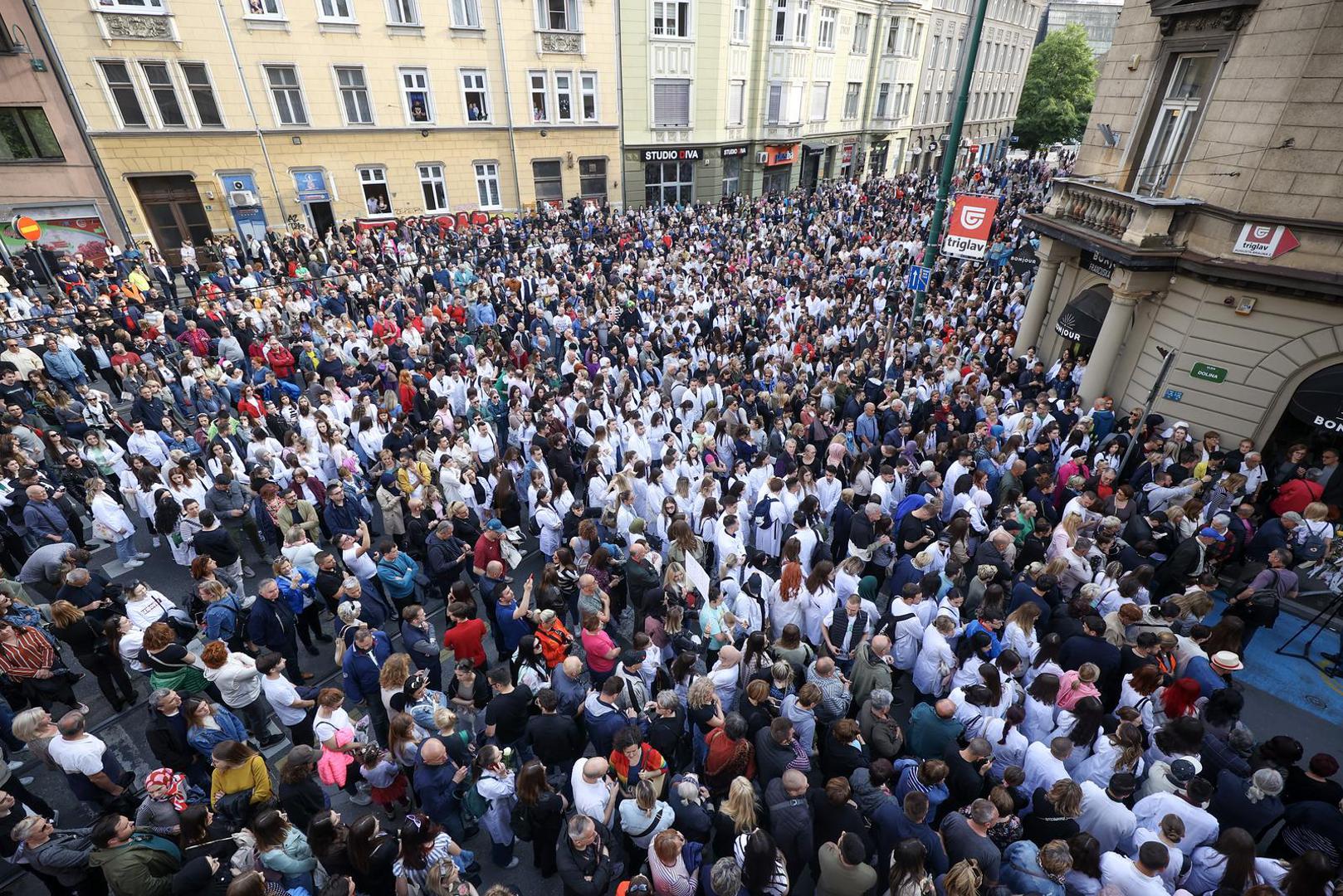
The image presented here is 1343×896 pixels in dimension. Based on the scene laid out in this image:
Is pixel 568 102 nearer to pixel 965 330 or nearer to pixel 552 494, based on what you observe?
pixel 965 330

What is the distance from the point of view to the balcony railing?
10688 millimetres

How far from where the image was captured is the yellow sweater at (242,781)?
4770mm

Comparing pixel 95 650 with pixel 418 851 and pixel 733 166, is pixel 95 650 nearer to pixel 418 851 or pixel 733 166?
pixel 418 851

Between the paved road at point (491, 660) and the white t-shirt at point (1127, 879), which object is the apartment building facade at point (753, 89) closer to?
the paved road at point (491, 660)

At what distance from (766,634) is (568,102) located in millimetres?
29271

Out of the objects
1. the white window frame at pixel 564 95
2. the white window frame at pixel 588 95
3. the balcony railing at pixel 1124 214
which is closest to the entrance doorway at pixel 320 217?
the white window frame at pixel 564 95

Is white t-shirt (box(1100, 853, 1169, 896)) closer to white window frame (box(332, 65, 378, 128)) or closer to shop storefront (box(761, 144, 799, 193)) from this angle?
white window frame (box(332, 65, 378, 128))

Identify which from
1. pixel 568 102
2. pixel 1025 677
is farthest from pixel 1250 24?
pixel 568 102

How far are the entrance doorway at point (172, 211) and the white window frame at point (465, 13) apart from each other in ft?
38.8

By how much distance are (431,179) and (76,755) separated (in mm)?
27219

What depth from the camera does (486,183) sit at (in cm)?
2867

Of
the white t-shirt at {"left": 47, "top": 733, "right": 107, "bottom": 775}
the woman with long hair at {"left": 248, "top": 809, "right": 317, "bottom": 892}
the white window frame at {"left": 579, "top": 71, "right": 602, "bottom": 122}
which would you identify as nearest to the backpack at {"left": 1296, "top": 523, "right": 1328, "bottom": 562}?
the woman with long hair at {"left": 248, "top": 809, "right": 317, "bottom": 892}

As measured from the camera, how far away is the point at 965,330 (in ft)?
49.7

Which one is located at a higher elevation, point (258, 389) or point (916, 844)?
point (916, 844)
